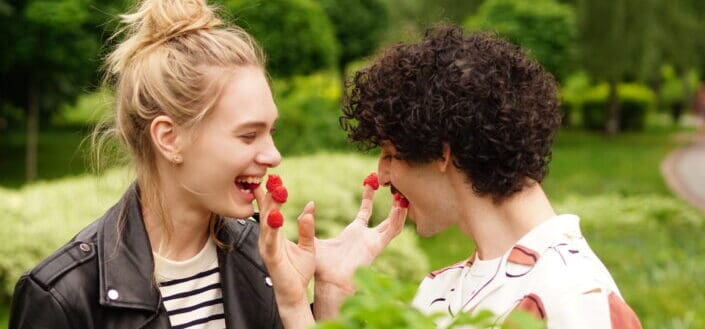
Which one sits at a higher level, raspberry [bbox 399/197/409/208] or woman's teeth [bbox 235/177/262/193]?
woman's teeth [bbox 235/177/262/193]

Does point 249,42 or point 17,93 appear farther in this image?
point 17,93

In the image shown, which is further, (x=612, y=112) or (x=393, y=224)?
(x=612, y=112)

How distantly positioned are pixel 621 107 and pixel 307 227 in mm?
30613

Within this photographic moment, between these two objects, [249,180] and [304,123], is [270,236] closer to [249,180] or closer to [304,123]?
[249,180]

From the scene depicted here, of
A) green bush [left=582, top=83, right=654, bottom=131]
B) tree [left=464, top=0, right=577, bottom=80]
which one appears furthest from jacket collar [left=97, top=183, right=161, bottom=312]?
green bush [left=582, top=83, right=654, bottom=131]

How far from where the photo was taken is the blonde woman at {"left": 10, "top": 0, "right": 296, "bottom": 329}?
2.17 metres

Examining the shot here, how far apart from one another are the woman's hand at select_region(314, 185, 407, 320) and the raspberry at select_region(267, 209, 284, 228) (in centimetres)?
35

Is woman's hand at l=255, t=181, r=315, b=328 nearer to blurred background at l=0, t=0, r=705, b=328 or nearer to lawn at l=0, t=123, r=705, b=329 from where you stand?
blurred background at l=0, t=0, r=705, b=328

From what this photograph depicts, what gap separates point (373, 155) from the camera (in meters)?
4.40

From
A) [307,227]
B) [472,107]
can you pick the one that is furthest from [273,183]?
[472,107]

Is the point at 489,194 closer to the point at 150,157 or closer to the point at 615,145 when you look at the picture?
the point at 150,157

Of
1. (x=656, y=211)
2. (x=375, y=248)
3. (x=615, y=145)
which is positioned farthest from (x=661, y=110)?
(x=375, y=248)

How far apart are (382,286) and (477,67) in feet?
2.69

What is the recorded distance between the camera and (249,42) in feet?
7.97
